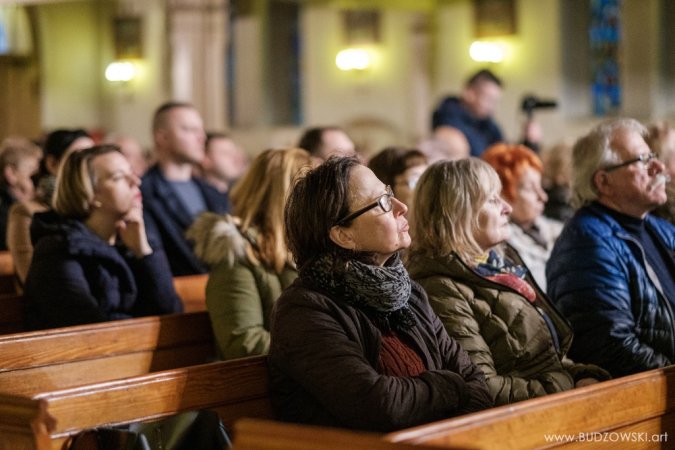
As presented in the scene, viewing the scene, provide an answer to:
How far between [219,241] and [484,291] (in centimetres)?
96

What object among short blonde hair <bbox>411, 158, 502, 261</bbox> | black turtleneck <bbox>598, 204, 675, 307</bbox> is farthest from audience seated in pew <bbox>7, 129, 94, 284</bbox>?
black turtleneck <bbox>598, 204, 675, 307</bbox>

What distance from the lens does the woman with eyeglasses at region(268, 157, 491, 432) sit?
216 cm

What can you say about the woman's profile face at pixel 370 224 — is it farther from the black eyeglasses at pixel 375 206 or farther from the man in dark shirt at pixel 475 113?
the man in dark shirt at pixel 475 113

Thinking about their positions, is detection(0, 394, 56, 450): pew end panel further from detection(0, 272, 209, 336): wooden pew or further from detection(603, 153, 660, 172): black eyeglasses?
detection(603, 153, 660, 172): black eyeglasses

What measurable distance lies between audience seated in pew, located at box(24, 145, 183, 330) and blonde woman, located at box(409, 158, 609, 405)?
3.96ft

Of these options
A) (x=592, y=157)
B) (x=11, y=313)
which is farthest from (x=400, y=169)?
(x=11, y=313)

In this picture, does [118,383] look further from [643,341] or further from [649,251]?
[649,251]

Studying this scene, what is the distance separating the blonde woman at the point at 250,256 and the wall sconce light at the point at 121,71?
13.7m

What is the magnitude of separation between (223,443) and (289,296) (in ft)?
1.31

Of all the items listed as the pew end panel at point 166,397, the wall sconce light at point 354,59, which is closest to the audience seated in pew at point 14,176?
the pew end panel at point 166,397

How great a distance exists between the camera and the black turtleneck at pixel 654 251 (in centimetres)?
334

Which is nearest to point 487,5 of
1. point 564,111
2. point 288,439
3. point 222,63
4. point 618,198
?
point 564,111

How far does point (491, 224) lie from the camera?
2.90 metres

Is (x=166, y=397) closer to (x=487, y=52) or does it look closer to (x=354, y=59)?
(x=487, y=52)
